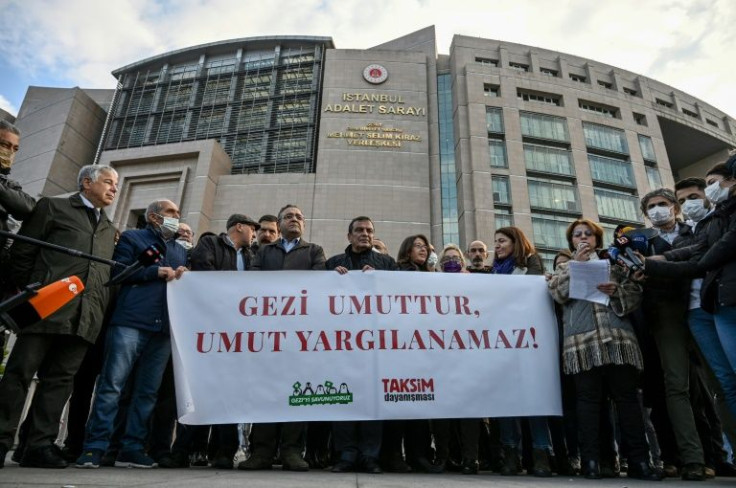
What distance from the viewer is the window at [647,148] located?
1193 inches

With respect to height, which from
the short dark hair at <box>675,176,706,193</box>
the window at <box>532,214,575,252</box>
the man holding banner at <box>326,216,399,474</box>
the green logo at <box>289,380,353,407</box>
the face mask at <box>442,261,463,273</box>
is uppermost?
the window at <box>532,214,575,252</box>

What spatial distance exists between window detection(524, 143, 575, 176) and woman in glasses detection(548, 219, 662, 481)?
86.3 ft

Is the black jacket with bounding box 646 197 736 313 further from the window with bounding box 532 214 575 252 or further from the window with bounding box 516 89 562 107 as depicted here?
the window with bounding box 516 89 562 107

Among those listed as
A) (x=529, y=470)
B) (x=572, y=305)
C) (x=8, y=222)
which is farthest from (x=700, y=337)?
(x=8, y=222)

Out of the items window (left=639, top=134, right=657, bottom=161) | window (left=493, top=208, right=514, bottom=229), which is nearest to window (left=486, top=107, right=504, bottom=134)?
window (left=493, top=208, right=514, bottom=229)

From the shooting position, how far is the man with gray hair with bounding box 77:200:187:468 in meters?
3.06

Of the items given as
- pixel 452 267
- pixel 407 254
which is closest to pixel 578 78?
pixel 452 267

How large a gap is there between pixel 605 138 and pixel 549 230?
923 cm

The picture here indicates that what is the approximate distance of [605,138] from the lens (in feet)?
98.1

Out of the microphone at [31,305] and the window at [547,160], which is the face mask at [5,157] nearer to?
the microphone at [31,305]

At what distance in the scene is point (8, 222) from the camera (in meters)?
3.02

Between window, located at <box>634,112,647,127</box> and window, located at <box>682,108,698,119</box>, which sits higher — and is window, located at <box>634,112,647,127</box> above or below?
below

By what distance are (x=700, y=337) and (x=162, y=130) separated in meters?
35.4

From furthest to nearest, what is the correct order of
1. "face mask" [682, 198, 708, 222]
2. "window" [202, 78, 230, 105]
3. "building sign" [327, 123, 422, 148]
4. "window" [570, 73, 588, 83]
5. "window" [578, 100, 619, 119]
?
"window" [202, 78, 230, 105]
"window" [570, 73, 588, 83]
"window" [578, 100, 619, 119]
"building sign" [327, 123, 422, 148]
"face mask" [682, 198, 708, 222]
